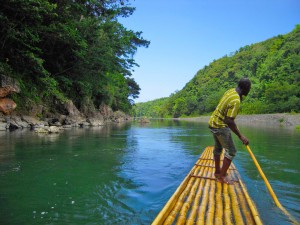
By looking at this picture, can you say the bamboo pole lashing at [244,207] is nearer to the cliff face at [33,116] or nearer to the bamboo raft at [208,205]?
the bamboo raft at [208,205]

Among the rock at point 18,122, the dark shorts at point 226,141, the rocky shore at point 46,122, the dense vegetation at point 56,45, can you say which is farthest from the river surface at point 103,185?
the rock at point 18,122

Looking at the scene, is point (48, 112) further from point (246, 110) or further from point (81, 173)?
point (246, 110)

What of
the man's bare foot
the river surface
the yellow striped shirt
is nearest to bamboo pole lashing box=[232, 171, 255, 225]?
the man's bare foot

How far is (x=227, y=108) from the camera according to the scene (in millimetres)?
4789

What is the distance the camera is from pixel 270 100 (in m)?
55.6

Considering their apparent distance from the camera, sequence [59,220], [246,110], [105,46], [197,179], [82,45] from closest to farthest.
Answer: [59,220] → [197,179] → [82,45] → [105,46] → [246,110]

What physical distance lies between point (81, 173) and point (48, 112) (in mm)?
17723

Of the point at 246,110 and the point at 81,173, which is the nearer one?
the point at 81,173

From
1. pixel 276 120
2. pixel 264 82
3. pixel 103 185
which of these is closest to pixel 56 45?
pixel 103 185

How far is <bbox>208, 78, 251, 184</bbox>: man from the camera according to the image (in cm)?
469

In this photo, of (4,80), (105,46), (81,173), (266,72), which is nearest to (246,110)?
(266,72)

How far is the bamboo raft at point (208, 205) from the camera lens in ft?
9.95

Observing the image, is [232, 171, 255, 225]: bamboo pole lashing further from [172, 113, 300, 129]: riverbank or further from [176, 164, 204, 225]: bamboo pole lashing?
[172, 113, 300, 129]: riverbank

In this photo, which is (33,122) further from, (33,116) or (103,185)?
(103,185)
